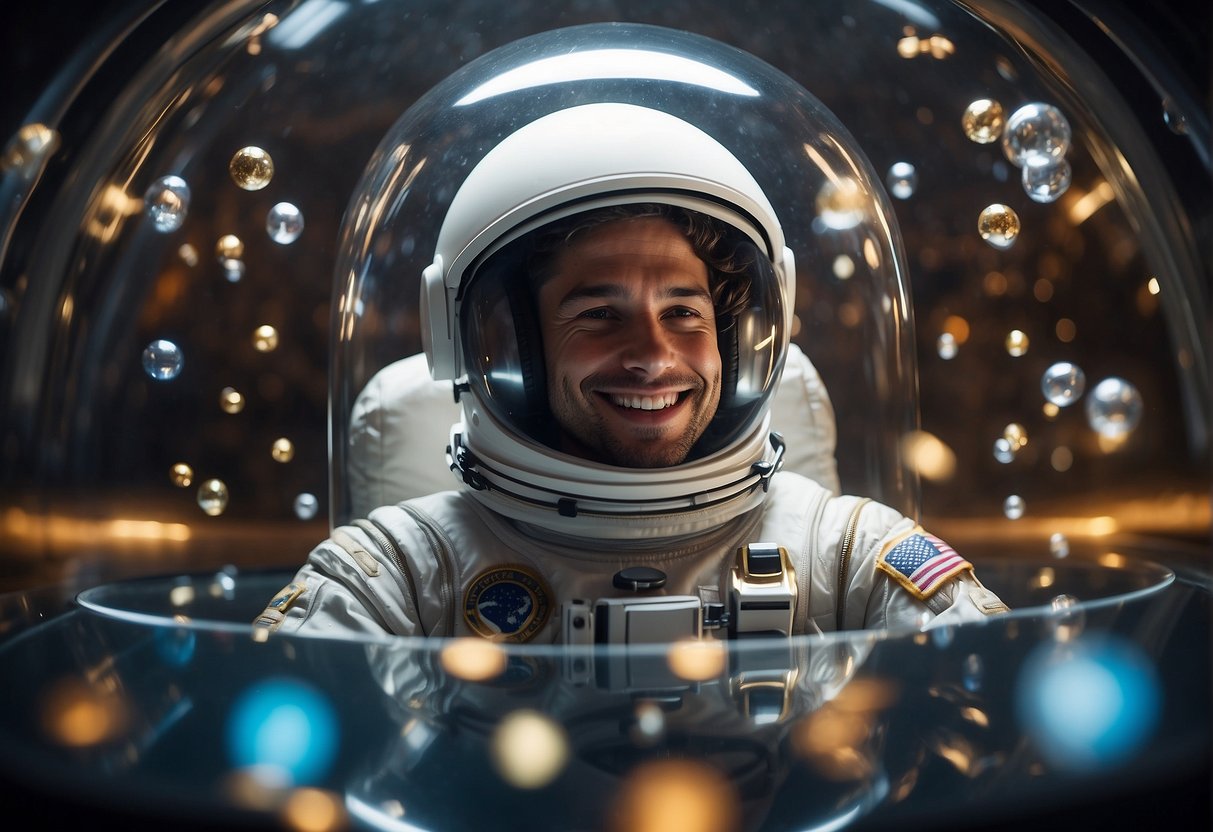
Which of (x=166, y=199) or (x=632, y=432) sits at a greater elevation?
(x=166, y=199)

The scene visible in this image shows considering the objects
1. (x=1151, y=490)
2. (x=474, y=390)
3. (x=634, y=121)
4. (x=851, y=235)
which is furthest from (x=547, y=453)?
(x=1151, y=490)

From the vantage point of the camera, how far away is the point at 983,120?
1.25 meters

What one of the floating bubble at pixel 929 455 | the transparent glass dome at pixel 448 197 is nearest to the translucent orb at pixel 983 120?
the transparent glass dome at pixel 448 197

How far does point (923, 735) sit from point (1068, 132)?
0.74 metres

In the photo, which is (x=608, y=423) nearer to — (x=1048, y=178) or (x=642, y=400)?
(x=642, y=400)

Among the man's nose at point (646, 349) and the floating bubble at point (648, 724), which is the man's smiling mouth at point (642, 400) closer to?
the man's nose at point (646, 349)

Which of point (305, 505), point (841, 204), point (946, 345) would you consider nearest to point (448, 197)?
point (841, 204)

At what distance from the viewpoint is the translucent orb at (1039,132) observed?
1.11 m

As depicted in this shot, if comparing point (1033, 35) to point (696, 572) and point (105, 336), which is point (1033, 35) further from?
point (105, 336)

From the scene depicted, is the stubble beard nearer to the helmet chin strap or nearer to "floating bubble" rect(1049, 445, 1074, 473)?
the helmet chin strap

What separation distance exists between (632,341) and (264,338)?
640 mm

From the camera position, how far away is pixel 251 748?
60 cm

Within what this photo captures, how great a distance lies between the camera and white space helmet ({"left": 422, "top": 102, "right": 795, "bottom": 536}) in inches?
43.3

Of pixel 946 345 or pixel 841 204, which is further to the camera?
pixel 946 345
